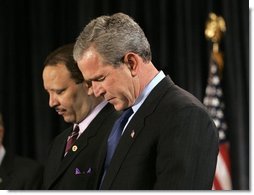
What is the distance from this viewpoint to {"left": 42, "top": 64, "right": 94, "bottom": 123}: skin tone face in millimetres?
2012

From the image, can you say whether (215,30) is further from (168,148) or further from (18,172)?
(18,172)

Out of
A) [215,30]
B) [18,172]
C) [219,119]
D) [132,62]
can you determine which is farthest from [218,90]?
[18,172]

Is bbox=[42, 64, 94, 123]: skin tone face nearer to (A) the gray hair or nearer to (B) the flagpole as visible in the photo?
(A) the gray hair

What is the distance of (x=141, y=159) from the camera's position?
151 centimetres

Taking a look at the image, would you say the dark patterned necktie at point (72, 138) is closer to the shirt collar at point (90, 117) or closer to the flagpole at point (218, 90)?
the shirt collar at point (90, 117)

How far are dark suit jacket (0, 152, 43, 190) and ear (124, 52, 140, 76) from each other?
2.38 feet

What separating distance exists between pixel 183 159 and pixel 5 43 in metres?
1.08

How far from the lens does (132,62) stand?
1.59 meters

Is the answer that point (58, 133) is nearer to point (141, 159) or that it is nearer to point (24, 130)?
point (24, 130)

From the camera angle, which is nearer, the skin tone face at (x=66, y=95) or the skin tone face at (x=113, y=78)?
the skin tone face at (x=113, y=78)

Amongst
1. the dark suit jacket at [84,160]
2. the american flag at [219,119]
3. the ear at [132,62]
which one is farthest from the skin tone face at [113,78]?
the american flag at [219,119]

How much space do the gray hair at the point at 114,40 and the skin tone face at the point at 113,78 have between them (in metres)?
0.02

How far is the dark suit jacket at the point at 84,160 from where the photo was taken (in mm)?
1944

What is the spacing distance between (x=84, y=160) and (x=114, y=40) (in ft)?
1.94
